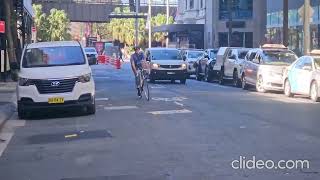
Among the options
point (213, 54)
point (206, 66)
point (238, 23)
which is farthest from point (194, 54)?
point (238, 23)

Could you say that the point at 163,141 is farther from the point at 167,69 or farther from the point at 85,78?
the point at 167,69

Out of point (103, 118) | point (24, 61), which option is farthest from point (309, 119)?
point (24, 61)

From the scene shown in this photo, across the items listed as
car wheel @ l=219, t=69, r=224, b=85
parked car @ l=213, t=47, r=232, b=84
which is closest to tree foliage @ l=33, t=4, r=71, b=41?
parked car @ l=213, t=47, r=232, b=84

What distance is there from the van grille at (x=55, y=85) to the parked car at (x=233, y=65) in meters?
14.2

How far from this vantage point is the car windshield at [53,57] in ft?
57.3

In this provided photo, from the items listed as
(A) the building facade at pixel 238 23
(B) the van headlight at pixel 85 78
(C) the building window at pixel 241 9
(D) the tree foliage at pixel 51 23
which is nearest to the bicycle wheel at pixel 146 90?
(B) the van headlight at pixel 85 78

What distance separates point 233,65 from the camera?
1241 inches

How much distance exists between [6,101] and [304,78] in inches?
373

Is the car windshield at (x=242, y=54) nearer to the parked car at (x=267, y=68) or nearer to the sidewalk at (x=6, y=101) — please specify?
the parked car at (x=267, y=68)

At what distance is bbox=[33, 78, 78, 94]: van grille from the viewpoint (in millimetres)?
16578

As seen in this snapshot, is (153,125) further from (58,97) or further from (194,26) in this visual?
(194,26)

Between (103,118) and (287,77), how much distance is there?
925cm

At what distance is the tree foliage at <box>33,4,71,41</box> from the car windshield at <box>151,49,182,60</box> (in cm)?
5345

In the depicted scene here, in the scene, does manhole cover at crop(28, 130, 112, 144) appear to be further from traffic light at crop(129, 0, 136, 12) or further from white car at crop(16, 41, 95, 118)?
traffic light at crop(129, 0, 136, 12)
